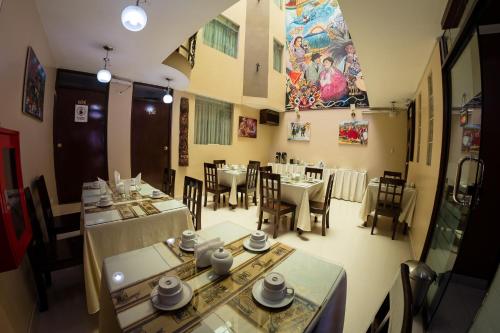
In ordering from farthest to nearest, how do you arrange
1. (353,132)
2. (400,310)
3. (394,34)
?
(353,132) < (394,34) < (400,310)

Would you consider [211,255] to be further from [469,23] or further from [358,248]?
[358,248]

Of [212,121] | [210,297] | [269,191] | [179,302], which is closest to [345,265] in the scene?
[269,191]

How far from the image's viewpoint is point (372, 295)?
193 cm

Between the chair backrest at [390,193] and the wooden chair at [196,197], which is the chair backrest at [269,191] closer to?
the wooden chair at [196,197]

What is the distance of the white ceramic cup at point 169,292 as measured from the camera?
2.50ft

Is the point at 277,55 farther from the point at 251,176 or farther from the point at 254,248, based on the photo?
the point at 254,248

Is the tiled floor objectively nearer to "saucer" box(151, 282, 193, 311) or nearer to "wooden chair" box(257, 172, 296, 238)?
"wooden chair" box(257, 172, 296, 238)

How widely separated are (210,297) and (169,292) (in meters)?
0.16

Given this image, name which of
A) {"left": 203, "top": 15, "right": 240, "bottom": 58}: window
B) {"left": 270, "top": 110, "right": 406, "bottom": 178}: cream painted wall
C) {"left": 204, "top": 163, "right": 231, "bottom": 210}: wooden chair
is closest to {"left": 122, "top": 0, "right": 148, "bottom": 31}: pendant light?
{"left": 204, "top": 163, "right": 231, "bottom": 210}: wooden chair

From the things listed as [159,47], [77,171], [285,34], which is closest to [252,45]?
[285,34]

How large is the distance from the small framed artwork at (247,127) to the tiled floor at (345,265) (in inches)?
108

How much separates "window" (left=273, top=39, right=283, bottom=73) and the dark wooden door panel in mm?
3919

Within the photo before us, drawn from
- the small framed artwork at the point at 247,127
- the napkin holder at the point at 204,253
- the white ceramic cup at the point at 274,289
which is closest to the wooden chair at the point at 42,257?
the napkin holder at the point at 204,253

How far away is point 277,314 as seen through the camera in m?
0.76
